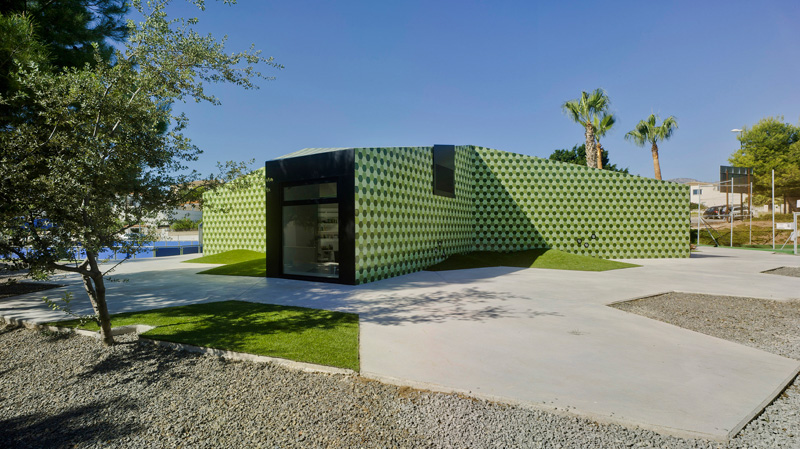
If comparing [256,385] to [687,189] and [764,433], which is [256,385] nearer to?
[764,433]

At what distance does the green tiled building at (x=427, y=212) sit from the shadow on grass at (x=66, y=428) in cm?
488

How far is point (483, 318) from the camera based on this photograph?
5.16 metres

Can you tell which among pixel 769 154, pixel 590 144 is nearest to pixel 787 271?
pixel 590 144

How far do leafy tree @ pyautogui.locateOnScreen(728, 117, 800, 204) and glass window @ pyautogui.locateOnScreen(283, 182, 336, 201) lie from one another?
36.3 metres

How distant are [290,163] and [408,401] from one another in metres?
7.45

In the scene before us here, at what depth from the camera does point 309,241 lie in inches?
379

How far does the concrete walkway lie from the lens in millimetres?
2672

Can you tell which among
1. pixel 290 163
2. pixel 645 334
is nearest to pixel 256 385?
pixel 645 334

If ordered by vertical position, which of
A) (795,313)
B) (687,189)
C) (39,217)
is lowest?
(795,313)

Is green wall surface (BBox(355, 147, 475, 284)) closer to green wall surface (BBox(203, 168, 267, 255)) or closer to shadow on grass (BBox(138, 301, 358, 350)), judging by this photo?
shadow on grass (BBox(138, 301, 358, 350))

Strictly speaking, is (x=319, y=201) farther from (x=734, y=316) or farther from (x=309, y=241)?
(x=734, y=316)

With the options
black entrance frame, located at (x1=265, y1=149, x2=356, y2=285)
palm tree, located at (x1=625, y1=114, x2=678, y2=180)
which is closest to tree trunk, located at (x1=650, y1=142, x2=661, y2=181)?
palm tree, located at (x1=625, y1=114, x2=678, y2=180)

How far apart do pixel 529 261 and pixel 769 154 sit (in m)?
34.0

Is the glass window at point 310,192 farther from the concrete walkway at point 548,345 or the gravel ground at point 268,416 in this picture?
the gravel ground at point 268,416
